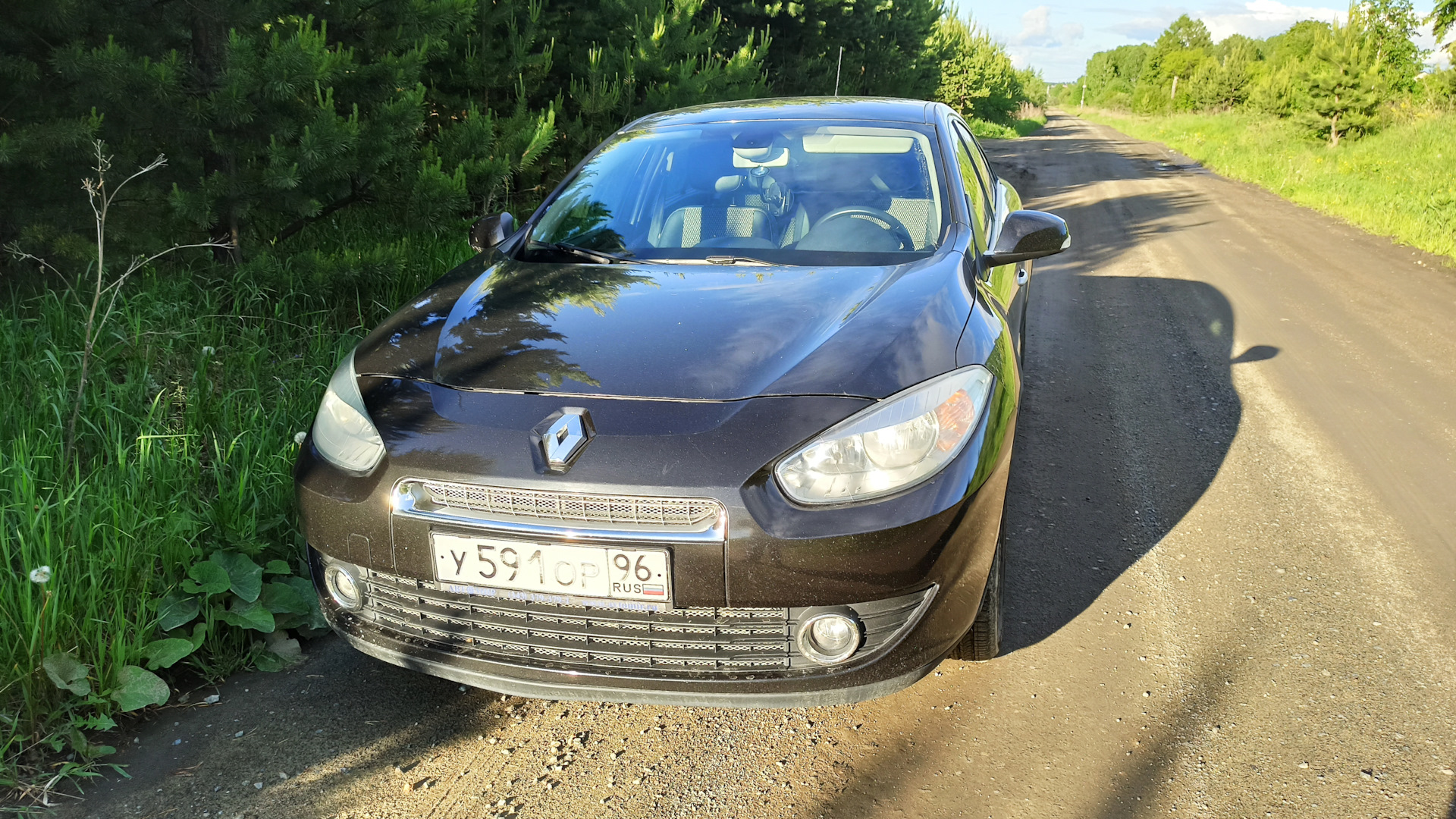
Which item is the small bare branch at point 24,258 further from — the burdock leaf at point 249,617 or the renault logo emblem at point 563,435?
the renault logo emblem at point 563,435

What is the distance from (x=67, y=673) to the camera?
2.32m

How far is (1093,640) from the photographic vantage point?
272 cm

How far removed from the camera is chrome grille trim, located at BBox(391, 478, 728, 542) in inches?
74.7

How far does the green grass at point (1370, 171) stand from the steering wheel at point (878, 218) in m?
9.20

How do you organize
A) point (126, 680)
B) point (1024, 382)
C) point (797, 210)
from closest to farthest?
1. point (126, 680)
2. point (797, 210)
3. point (1024, 382)

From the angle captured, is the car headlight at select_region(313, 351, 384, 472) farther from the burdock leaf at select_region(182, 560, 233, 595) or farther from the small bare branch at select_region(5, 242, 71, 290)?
the small bare branch at select_region(5, 242, 71, 290)

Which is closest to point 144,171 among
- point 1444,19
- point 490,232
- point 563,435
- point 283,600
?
point 490,232

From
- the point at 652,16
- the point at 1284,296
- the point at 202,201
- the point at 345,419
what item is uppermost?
the point at 652,16

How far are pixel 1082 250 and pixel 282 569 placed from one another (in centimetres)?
874

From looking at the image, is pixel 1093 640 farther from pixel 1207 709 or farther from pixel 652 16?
pixel 652 16

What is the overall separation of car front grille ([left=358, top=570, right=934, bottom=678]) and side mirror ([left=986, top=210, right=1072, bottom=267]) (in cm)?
138

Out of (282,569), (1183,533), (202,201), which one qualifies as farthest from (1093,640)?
(202,201)

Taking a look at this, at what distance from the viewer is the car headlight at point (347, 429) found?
2.15m

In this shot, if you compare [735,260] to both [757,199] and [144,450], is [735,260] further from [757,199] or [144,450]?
[144,450]
